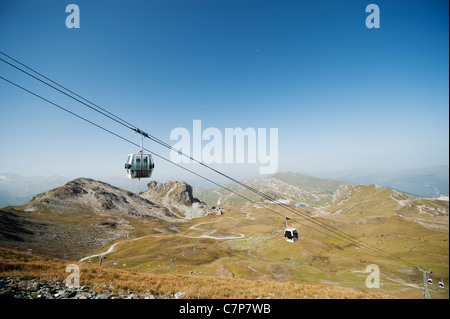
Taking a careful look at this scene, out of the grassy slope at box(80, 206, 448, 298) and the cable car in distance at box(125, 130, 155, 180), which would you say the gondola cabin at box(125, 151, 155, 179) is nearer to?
the cable car in distance at box(125, 130, 155, 180)

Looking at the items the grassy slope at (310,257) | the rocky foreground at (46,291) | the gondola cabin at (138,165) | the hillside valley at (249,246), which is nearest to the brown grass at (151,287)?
the rocky foreground at (46,291)

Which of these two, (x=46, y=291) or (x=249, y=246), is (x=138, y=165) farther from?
(x=249, y=246)

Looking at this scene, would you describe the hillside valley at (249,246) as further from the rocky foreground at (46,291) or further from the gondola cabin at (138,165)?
the gondola cabin at (138,165)

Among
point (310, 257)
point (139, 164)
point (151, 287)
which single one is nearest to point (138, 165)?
point (139, 164)
